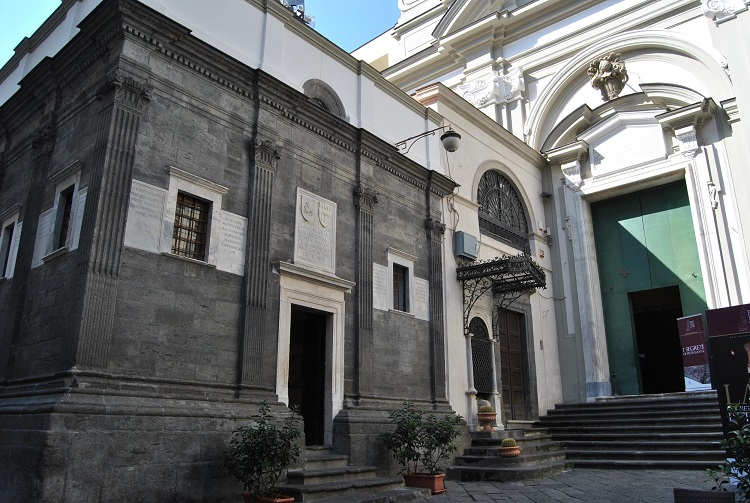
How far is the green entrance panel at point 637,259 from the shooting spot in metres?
15.5

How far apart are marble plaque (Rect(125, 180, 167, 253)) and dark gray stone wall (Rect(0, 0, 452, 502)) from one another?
0.12m

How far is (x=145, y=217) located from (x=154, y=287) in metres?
0.91

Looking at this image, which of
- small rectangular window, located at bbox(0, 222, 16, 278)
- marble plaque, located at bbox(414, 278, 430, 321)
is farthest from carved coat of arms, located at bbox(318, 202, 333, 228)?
small rectangular window, located at bbox(0, 222, 16, 278)

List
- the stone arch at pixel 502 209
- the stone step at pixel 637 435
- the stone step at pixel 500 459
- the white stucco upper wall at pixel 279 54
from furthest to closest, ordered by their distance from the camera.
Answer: the stone arch at pixel 502 209
the stone step at pixel 637 435
the stone step at pixel 500 459
the white stucco upper wall at pixel 279 54

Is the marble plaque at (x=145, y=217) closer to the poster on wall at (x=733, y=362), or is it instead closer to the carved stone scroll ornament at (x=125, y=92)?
the carved stone scroll ornament at (x=125, y=92)

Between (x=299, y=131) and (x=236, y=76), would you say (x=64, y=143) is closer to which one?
(x=236, y=76)

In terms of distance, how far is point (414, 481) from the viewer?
30.9 feet

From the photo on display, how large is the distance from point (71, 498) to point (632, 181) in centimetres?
1478

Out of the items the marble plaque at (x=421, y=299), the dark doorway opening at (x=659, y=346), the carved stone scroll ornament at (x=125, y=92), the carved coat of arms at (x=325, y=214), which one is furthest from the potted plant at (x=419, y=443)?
the dark doorway opening at (x=659, y=346)

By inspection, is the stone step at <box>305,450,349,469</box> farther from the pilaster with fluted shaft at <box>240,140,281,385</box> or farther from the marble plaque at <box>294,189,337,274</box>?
the marble plaque at <box>294,189,337,274</box>

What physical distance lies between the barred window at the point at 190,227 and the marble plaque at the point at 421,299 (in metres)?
4.87

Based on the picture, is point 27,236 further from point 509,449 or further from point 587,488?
point 587,488

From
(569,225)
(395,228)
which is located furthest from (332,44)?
(569,225)

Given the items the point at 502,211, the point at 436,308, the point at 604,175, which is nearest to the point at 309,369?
the point at 436,308
